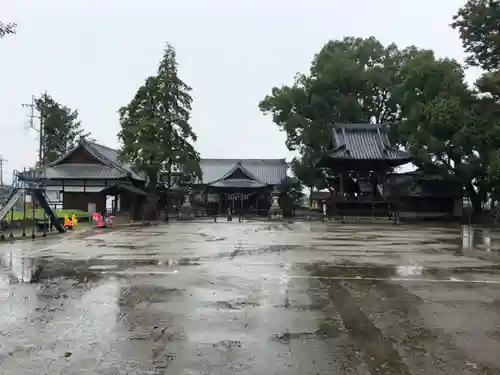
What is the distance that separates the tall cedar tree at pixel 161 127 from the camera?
37281 millimetres

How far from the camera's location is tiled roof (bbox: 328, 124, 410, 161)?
1571 inches

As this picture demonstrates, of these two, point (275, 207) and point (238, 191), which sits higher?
point (238, 191)

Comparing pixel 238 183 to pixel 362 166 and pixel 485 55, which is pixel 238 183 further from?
pixel 485 55

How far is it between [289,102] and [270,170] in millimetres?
10301

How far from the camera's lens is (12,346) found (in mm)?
5266

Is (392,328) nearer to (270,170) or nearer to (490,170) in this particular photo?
(490,170)

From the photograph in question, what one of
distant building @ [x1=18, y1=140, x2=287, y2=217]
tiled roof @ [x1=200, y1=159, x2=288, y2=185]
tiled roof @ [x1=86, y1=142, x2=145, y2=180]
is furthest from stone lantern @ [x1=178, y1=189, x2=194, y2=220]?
tiled roof @ [x1=86, y1=142, x2=145, y2=180]

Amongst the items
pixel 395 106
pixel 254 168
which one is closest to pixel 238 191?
pixel 254 168

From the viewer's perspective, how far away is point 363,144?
41312 millimetres

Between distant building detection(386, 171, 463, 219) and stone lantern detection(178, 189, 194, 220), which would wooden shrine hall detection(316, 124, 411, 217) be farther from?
stone lantern detection(178, 189, 194, 220)

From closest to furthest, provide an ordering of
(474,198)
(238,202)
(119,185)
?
(119,185)
(474,198)
(238,202)

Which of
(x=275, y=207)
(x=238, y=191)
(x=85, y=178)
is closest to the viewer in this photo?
(x=85, y=178)

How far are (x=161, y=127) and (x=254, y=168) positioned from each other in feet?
67.6

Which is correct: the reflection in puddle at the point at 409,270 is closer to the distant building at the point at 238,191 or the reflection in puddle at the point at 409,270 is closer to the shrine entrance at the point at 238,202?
the distant building at the point at 238,191
